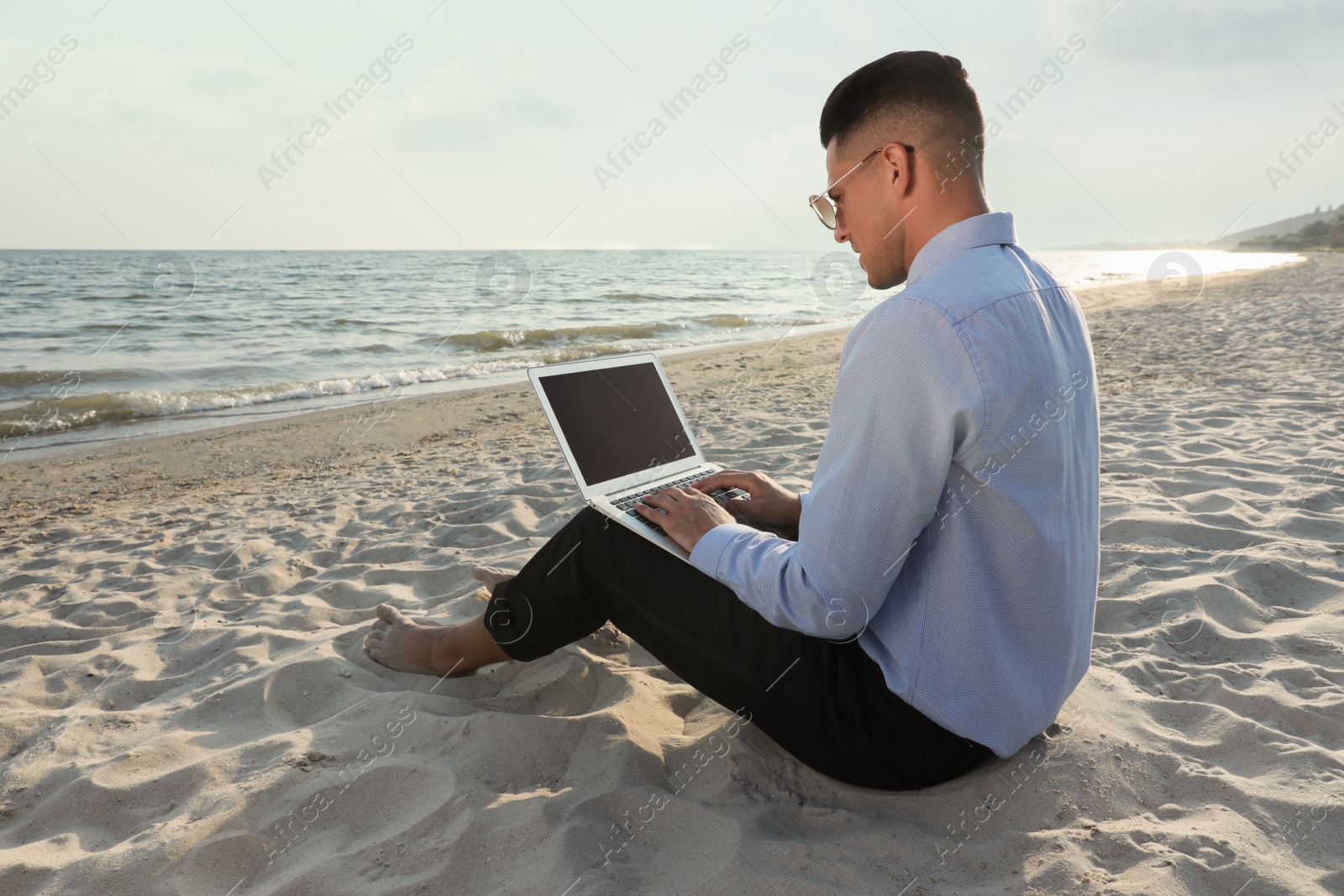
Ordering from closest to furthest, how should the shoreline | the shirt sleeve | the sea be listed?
the shirt sleeve < the shoreline < the sea

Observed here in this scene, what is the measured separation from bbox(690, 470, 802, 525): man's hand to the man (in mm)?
397

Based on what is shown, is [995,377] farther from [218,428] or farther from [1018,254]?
[218,428]

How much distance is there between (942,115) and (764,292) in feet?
79.6

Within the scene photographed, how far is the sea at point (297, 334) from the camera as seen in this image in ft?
26.4

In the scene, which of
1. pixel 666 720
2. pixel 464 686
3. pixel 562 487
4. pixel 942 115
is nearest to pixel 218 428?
pixel 562 487

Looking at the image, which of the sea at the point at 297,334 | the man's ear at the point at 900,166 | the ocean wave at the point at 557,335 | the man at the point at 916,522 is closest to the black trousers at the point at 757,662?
the man at the point at 916,522

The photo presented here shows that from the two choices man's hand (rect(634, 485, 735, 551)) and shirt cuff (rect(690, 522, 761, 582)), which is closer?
shirt cuff (rect(690, 522, 761, 582))

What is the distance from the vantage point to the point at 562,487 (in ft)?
15.0

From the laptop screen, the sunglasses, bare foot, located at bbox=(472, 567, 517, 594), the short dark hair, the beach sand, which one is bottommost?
the beach sand

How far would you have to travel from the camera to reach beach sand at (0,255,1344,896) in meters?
1.60

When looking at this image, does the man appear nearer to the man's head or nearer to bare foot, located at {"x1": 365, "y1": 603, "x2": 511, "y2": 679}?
the man's head

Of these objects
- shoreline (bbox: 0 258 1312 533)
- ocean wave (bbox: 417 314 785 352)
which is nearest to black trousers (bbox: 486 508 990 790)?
shoreline (bbox: 0 258 1312 533)

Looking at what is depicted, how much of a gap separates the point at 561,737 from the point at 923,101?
5.77ft

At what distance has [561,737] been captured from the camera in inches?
81.9
